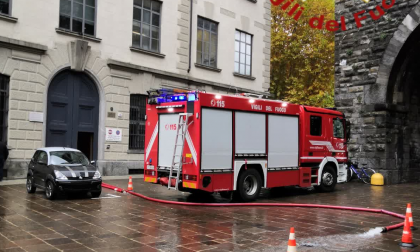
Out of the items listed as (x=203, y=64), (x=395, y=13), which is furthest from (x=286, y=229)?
(x=203, y=64)

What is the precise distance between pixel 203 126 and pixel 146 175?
2.53m

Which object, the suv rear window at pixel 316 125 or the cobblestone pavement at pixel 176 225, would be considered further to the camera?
the suv rear window at pixel 316 125

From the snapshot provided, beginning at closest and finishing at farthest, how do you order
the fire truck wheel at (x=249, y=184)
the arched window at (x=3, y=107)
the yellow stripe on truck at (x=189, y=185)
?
the yellow stripe on truck at (x=189, y=185)
the fire truck wheel at (x=249, y=184)
the arched window at (x=3, y=107)

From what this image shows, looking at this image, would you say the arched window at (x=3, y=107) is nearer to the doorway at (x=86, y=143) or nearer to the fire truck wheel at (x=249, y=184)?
the doorway at (x=86, y=143)

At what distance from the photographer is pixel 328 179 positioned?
15.1 metres

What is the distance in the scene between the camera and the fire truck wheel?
475 inches

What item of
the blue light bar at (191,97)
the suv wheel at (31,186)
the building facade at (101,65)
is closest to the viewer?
the blue light bar at (191,97)

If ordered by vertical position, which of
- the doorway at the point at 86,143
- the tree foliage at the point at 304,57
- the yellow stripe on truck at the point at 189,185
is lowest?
the yellow stripe on truck at the point at 189,185

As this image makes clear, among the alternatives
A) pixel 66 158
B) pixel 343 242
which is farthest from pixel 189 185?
pixel 343 242

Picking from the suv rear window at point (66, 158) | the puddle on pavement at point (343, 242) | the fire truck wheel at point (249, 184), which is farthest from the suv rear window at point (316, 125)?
the suv rear window at point (66, 158)

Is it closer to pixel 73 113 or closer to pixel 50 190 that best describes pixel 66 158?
pixel 50 190

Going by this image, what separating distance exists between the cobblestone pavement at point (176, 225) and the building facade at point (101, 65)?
4.41m

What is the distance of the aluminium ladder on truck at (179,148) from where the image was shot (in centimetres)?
1130

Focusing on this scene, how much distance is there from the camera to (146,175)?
41.0 feet
